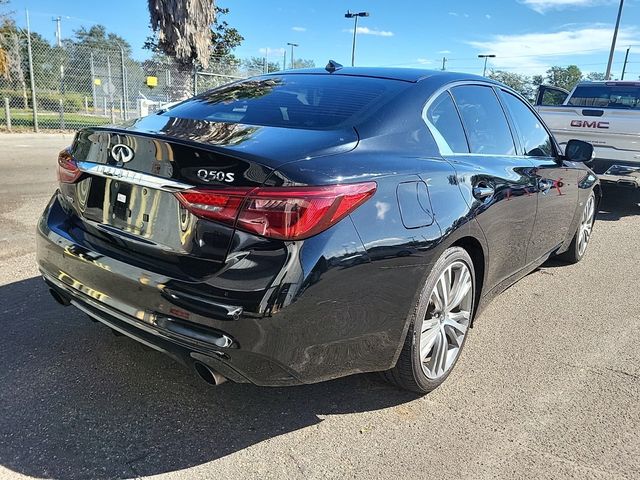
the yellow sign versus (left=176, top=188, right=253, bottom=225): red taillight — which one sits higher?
the yellow sign

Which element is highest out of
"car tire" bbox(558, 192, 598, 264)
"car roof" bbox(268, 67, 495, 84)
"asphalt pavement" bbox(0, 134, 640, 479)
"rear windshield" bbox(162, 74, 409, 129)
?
"car roof" bbox(268, 67, 495, 84)

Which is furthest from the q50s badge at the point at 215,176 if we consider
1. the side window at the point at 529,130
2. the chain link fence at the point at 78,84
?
the chain link fence at the point at 78,84

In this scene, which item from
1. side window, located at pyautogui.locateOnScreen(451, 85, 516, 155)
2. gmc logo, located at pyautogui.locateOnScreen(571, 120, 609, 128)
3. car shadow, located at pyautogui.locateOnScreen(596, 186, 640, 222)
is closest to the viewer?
side window, located at pyautogui.locateOnScreen(451, 85, 516, 155)

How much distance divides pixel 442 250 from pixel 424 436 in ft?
2.92

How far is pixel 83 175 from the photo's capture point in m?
2.61

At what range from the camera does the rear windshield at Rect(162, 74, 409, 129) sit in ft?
8.82

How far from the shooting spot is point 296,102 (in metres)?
2.95

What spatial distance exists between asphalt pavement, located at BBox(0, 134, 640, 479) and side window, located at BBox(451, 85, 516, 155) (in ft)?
4.19

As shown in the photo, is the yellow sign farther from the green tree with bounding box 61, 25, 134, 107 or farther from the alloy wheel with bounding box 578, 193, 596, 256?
the alloy wheel with bounding box 578, 193, 596, 256

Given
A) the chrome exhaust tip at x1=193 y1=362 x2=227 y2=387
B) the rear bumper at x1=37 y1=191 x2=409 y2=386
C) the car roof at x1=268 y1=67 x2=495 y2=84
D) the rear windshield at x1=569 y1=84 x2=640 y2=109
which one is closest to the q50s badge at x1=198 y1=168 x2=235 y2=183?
the rear bumper at x1=37 y1=191 x2=409 y2=386

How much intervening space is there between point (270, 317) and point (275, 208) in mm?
414

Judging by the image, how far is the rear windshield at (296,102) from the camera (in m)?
2.69

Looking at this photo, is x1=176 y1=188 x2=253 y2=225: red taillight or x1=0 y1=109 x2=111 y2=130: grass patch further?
x1=0 y1=109 x2=111 y2=130: grass patch

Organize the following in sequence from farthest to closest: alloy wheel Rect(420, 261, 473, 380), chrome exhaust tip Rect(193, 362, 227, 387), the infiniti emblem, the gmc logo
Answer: the gmc logo, alloy wheel Rect(420, 261, 473, 380), the infiniti emblem, chrome exhaust tip Rect(193, 362, 227, 387)
